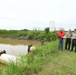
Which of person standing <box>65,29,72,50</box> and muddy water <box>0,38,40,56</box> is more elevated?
person standing <box>65,29,72,50</box>

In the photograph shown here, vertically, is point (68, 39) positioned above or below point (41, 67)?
above

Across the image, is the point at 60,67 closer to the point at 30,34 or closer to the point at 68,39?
the point at 68,39

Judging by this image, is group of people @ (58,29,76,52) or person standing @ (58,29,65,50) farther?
person standing @ (58,29,65,50)

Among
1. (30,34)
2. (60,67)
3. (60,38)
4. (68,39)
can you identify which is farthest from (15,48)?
(30,34)

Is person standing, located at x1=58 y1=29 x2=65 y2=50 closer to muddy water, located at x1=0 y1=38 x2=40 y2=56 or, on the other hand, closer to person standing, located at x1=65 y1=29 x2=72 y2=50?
person standing, located at x1=65 y1=29 x2=72 y2=50

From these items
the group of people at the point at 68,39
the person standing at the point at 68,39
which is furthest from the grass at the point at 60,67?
the person standing at the point at 68,39

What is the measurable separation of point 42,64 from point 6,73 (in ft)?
6.79

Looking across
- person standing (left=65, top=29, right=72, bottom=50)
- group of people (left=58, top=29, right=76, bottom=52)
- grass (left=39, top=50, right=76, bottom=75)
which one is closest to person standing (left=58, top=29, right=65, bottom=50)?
group of people (left=58, top=29, right=76, bottom=52)

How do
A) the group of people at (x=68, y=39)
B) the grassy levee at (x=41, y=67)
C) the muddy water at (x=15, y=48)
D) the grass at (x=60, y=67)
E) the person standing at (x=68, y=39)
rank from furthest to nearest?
the muddy water at (x=15, y=48) → the person standing at (x=68, y=39) → the group of people at (x=68, y=39) → the grass at (x=60, y=67) → the grassy levee at (x=41, y=67)

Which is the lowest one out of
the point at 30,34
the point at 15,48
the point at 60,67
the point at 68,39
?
the point at 15,48

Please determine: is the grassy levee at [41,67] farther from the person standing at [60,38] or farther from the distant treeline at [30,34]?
the distant treeline at [30,34]

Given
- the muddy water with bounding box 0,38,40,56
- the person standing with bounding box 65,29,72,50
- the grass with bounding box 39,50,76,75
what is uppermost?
the person standing with bounding box 65,29,72,50

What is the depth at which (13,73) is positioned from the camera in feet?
30.1

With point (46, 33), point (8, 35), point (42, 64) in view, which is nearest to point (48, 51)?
point (42, 64)
